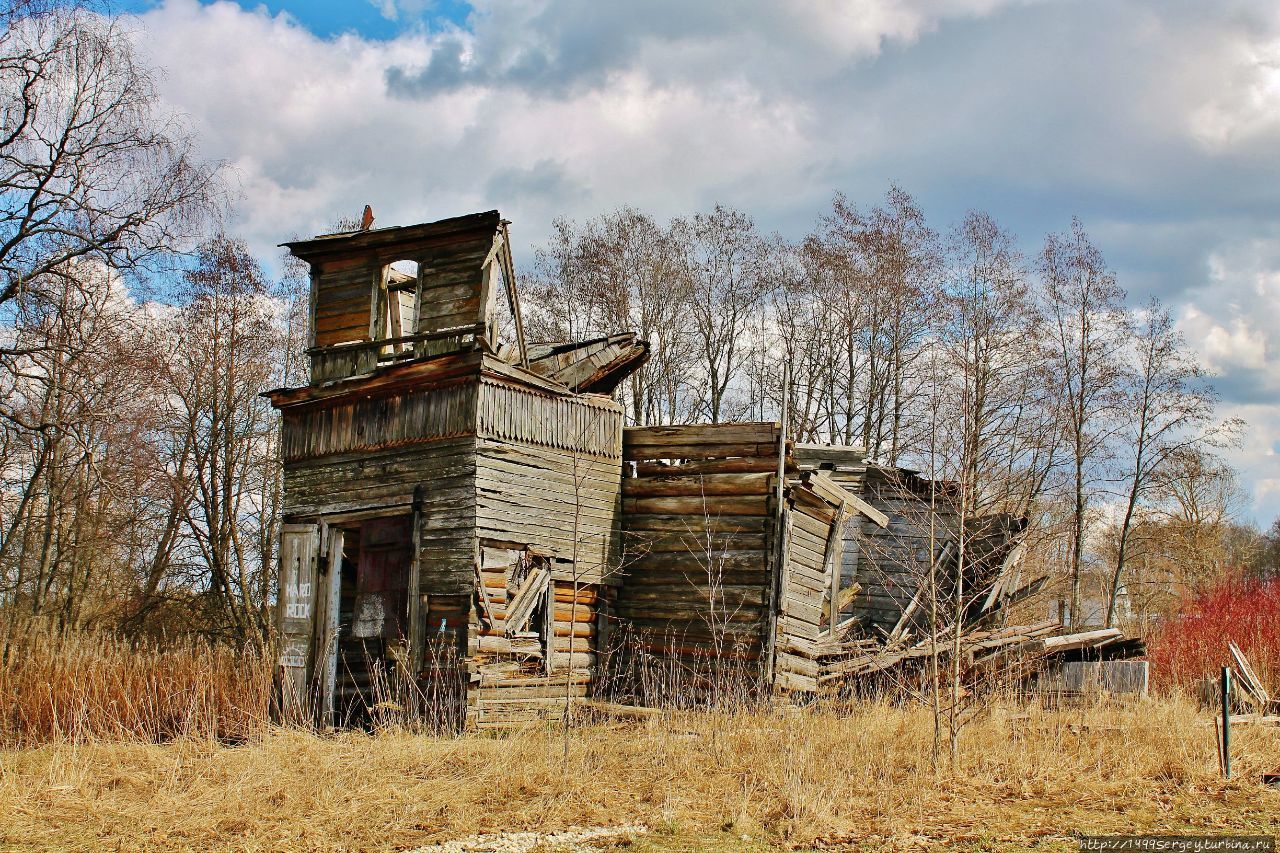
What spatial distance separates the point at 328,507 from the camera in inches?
600

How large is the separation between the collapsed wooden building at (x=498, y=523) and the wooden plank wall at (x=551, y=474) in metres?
0.03

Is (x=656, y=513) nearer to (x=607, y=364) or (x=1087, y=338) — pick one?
(x=607, y=364)

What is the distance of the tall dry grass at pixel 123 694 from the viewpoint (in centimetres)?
1243

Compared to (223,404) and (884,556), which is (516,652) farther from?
(223,404)

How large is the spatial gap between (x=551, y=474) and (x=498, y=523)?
131 centimetres

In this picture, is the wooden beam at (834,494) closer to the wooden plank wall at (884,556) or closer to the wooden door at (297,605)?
the wooden plank wall at (884,556)

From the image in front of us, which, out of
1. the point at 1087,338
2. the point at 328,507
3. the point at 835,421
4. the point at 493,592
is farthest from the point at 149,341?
the point at 1087,338

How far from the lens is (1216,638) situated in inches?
790

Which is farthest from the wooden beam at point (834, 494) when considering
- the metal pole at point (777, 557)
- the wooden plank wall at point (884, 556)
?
the wooden plank wall at point (884, 556)

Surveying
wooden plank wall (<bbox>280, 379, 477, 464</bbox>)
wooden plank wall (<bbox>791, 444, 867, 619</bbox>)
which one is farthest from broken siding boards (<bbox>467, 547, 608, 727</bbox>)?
wooden plank wall (<bbox>791, 444, 867, 619</bbox>)

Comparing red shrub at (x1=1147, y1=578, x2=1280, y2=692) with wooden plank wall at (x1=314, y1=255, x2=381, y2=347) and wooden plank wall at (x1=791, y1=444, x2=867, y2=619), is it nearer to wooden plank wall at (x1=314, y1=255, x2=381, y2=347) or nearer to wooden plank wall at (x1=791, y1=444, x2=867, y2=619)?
wooden plank wall at (x1=791, y1=444, x2=867, y2=619)

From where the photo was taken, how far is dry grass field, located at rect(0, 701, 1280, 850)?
25.9 ft

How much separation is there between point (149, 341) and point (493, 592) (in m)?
14.3

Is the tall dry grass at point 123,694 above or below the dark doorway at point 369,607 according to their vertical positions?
below
